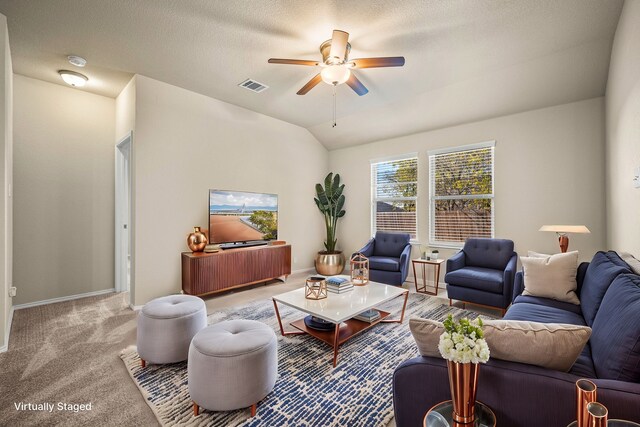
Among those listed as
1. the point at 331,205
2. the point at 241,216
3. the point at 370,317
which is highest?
the point at 331,205

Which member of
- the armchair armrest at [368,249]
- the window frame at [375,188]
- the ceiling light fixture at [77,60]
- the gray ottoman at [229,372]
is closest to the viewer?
the gray ottoman at [229,372]

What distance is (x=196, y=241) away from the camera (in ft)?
13.1

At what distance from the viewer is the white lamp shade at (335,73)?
8.66ft

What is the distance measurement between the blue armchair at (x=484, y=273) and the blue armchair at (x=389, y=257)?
0.76 meters

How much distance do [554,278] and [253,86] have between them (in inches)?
161

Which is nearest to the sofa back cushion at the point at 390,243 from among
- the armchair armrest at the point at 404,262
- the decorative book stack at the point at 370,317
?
the armchair armrest at the point at 404,262

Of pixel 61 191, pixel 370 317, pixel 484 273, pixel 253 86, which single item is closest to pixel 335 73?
pixel 253 86

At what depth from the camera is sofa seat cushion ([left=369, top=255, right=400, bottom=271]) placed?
14.5ft

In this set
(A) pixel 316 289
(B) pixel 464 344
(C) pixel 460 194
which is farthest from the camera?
(C) pixel 460 194

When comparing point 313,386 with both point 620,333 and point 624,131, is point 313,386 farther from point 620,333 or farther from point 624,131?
point 624,131

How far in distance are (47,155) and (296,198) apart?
147 inches

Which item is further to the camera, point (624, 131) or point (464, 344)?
point (624, 131)

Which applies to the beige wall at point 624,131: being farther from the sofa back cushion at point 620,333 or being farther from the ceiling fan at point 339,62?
the ceiling fan at point 339,62

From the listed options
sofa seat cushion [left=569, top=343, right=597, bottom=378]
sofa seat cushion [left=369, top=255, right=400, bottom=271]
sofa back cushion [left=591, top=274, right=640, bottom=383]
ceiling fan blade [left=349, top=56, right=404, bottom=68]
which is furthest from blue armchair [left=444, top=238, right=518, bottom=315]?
ceiling fan blade [left=349, top=56, right=404, bottom=68]
